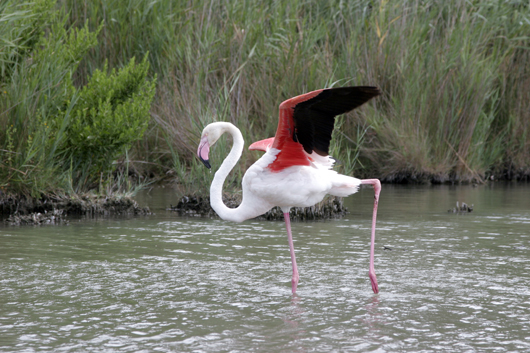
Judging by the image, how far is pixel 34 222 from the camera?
7.28 metres

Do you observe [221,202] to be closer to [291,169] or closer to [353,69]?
[291,169]

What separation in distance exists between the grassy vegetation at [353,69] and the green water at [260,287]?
79.9 inches

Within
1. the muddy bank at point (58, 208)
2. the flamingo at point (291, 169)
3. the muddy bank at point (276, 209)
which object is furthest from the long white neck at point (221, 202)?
the muddy bank at point (58, 208)

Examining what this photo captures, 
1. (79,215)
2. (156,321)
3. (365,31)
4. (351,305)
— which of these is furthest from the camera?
(365,31)

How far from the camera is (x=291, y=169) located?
5223 millimetres

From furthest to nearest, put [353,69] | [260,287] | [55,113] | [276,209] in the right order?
[353,69] < [276,209] < [55,113] < [260,287]

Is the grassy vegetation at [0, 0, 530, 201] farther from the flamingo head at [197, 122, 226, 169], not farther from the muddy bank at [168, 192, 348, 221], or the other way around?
the flamingo head at [197, 122, 226, 169]

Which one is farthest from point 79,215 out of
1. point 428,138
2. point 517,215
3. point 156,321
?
point 428,138

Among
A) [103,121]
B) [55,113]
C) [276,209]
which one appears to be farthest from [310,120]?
[55,113]

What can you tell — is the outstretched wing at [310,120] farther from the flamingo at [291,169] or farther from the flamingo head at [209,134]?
the flamingo head at [209,134]

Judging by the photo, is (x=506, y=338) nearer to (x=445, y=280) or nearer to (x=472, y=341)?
(x=472, y=341)

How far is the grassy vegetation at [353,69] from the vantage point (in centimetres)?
992

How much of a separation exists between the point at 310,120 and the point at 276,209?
327 centimetres

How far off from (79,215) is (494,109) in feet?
23.9
